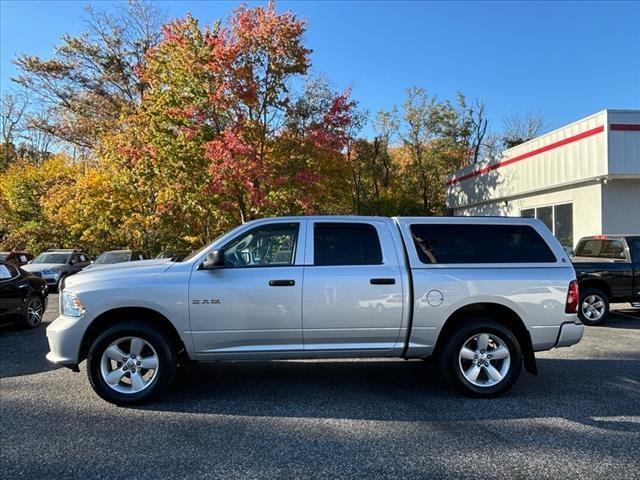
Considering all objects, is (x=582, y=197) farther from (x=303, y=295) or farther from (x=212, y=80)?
(x=303, y=295)

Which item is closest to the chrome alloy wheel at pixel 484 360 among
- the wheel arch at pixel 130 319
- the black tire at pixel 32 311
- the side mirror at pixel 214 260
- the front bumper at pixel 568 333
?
the front bumper at pixel 568 333

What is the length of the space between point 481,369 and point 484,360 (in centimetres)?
10

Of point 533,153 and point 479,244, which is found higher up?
point 533,153

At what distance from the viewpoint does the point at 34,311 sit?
10.3m

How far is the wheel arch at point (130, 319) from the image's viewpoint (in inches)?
210

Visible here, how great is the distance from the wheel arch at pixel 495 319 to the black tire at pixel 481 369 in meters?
0.11

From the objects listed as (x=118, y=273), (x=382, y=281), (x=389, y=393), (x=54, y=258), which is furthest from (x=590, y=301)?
(x=54, y=258)

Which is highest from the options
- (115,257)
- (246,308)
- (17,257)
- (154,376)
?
(115,257)

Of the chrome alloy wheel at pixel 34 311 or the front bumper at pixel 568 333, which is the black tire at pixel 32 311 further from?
the front bumper at pixel 568 333

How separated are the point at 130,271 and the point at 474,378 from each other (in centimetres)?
381

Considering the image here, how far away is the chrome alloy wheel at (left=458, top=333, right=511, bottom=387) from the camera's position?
5500 millimetres

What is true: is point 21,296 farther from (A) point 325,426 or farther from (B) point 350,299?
(A) point 325,426

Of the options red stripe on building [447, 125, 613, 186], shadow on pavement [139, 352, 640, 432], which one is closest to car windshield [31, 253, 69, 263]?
shadow on pavement [139, 352, 640, 432]

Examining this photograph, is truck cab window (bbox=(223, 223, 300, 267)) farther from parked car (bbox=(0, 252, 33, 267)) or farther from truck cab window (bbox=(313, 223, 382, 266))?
parked car (bbox=(0, 252, 33, 267))
